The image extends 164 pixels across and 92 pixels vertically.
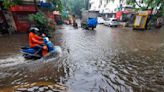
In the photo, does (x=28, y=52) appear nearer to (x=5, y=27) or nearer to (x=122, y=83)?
(x=122, y=83)

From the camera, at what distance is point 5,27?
66.2ft

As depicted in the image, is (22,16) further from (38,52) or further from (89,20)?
(38,52)

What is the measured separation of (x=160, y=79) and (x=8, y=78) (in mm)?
5506

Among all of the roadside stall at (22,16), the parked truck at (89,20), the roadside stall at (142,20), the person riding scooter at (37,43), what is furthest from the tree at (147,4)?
the person riding scooter at (37,43)

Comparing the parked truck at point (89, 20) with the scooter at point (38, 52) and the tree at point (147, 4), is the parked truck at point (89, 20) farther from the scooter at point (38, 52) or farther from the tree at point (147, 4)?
the scooter at point (38, 52)

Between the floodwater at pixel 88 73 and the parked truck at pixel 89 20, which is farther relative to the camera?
the parked truck at pixel 89 20

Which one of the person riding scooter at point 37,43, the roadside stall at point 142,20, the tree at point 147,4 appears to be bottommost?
the roadside stall at point 142,20

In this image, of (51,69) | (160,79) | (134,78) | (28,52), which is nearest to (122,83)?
(134,78)

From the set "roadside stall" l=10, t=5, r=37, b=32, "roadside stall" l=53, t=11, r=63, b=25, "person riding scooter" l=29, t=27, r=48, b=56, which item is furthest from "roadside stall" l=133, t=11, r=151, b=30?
"person riding scooter" l=29, t=27, r=48, b=56

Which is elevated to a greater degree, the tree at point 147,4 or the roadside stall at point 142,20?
the tree at point 147,4

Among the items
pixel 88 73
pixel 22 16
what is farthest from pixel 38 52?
pixel 22 16

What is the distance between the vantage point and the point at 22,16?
21.1 meters

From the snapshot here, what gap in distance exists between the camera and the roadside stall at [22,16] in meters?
20.4

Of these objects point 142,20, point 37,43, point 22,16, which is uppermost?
point 22,16
